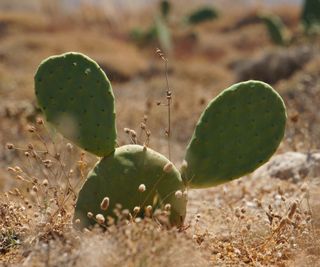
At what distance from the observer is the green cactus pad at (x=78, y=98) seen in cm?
325

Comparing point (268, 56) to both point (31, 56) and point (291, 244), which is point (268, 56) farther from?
point (291, 244)

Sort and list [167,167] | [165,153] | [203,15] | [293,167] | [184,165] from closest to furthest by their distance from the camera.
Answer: [167,167] < [184,165] < [293,167] < [165,153] < [203,15]

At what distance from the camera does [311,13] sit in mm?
12742

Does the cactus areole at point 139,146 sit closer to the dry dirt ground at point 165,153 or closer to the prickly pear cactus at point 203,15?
the dry dirt ground at point 165,153

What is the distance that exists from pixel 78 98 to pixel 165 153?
4.02 m

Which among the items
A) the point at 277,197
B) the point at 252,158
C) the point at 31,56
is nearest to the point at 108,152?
the point at 252,158

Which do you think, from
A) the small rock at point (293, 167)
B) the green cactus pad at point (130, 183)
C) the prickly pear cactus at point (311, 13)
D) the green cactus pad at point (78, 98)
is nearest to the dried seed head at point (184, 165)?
the green cactus pad at point (130, 183)

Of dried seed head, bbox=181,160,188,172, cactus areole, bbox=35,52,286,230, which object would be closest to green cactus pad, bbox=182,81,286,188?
cactus areole, bbox=35,52,286,230

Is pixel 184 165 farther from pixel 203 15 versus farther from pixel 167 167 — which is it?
pixel 203 15

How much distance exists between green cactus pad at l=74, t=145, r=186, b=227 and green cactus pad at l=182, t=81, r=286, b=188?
178mm

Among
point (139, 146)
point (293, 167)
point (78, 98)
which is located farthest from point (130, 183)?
point (293, 167)

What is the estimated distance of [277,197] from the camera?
4035 millimetres

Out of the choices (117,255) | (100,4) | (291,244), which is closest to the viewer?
(117,255)

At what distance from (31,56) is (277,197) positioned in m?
13.0
